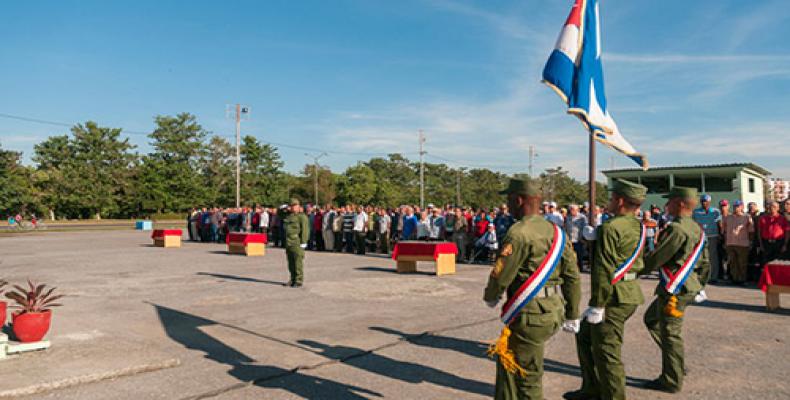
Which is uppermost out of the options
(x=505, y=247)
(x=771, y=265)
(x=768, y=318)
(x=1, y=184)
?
(x=1, y=184)

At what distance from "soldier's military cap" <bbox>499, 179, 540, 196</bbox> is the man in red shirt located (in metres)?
11.1

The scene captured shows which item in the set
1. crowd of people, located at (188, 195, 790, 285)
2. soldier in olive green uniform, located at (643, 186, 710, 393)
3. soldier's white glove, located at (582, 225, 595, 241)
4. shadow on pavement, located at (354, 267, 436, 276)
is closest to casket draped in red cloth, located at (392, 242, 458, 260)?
shadow on pavement, located at (354, 267, 436, 276)

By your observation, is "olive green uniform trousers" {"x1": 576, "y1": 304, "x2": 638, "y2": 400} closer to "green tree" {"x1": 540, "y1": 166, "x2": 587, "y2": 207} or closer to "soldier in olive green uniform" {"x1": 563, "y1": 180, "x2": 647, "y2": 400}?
"soldier in olive green uniform" {"x1": 563, "y1": 180, "x2": 647, "y2": 400}

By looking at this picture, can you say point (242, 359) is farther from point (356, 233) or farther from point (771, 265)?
point (356, 233)

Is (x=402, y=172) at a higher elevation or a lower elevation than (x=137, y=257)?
higher

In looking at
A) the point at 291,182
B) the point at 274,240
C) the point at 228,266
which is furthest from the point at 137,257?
the point at 291,182

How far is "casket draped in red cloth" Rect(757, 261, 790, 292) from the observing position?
28.8ft

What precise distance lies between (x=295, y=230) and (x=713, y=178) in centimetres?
3397

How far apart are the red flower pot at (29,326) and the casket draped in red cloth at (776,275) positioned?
1029 cm

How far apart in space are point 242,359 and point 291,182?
243ft

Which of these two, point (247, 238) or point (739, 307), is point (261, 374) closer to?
point (739, 307)

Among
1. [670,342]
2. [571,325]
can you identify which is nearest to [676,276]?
[670,342]

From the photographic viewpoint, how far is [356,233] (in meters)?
20.6

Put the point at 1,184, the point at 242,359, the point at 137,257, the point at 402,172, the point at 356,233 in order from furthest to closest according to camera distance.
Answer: the point at 402,172 < the point at 1,184 < the point at 356,233 < the point at 137,257 < the point at 242,359
